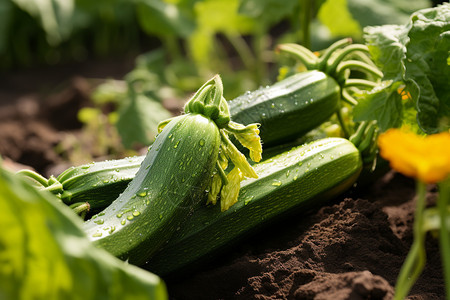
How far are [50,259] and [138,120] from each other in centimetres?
250

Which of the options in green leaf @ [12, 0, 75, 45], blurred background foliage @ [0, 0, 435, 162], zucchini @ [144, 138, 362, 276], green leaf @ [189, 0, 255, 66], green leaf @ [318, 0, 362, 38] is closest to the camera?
zucchini @ [144, 138, 362, 276]

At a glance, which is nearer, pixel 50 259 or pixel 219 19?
pixel 50 259

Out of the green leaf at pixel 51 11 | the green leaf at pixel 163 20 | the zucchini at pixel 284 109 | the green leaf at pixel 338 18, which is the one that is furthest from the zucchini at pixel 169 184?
the green leaf at pixel 51 11

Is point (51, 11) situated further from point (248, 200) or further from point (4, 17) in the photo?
point (248, 200)

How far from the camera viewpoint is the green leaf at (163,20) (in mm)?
5316

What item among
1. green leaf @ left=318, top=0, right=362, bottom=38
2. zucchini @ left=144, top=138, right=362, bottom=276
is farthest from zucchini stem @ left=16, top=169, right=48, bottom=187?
green leaf @ left=318, top=0, right=362, bottom=38

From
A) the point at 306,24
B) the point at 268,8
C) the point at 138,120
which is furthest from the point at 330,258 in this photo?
the point at 268,8

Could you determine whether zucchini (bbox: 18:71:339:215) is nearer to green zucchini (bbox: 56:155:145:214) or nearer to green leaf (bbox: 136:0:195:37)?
green zucchini (bbox: 56:155:145:214)

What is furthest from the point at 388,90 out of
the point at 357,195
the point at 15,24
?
the point at 15,24

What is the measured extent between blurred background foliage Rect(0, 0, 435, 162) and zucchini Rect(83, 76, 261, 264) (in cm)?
169

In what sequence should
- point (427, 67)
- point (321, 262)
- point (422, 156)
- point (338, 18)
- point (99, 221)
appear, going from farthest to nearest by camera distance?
point (338, 18), point (427, 67), point (321, 262), point (99, 221), point (422, 156)

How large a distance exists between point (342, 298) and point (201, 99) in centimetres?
86

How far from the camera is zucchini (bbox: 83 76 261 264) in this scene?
1.78 meters

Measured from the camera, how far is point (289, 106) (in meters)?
2.49
